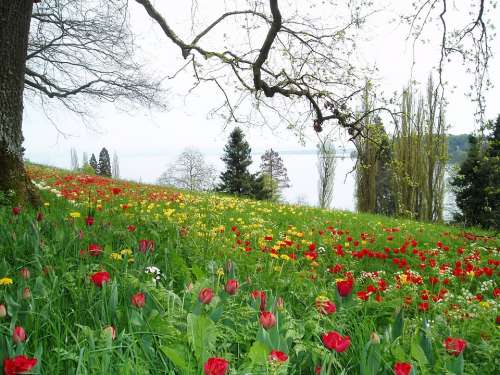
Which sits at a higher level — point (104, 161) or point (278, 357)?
point (104, 161)

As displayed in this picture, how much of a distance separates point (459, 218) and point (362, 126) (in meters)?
20.5

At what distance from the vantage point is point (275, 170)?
44406 millimetres

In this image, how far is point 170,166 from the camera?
1688 inches

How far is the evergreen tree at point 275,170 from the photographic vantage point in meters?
43.4

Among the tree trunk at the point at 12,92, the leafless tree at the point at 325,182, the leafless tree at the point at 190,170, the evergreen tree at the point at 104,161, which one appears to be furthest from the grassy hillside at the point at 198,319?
the evergreen tree at the point at 104,161

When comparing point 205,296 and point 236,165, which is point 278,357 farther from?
point 236,165

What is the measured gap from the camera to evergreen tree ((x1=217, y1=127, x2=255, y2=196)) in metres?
32.2

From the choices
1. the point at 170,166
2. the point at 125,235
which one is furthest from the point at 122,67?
the point at 170,166

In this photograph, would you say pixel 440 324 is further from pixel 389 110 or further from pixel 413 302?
pixel 389 110

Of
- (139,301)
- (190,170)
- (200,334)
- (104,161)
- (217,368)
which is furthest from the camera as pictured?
(104,161)

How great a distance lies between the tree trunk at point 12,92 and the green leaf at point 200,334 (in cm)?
382

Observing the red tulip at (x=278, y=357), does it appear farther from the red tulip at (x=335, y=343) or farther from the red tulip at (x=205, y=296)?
the red tulip at (x=205, y=296)

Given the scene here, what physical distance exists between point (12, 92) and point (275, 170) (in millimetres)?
40150

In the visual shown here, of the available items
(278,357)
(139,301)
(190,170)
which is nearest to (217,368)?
(278,357)
